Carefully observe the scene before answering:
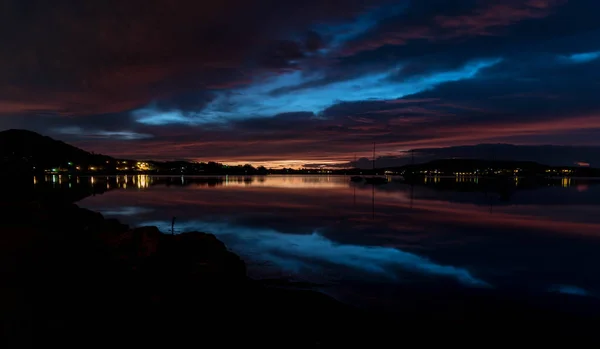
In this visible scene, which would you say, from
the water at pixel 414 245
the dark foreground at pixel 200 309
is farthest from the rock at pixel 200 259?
the water at pixel 414 245

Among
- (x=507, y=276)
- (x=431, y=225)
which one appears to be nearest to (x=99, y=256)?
(x=507, y=276)

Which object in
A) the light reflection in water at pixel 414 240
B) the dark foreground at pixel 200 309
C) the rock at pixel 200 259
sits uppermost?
the rock at pixel 200 259

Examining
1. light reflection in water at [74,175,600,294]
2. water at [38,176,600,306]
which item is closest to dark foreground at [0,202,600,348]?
water at [38,176,600,306]

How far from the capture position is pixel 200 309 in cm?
985

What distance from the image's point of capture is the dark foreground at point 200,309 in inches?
329

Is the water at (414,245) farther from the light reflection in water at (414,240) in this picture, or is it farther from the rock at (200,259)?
the rock at (200,259)

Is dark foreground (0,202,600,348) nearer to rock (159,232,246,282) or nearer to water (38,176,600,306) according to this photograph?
rock (159,232,246,282)

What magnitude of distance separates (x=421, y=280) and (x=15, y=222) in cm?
2265

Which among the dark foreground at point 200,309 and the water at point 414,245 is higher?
the dark foreground at point 200,309

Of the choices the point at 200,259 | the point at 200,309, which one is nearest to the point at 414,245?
the point at 200,259

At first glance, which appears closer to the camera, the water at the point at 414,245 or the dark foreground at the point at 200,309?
the dark foreground at the point at 200,309

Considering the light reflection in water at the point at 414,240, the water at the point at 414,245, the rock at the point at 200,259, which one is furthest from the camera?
the light reflection in water at the point at 414,240

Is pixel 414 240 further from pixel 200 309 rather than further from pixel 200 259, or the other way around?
pixel 200 309

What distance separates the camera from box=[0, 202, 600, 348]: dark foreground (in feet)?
27.5
